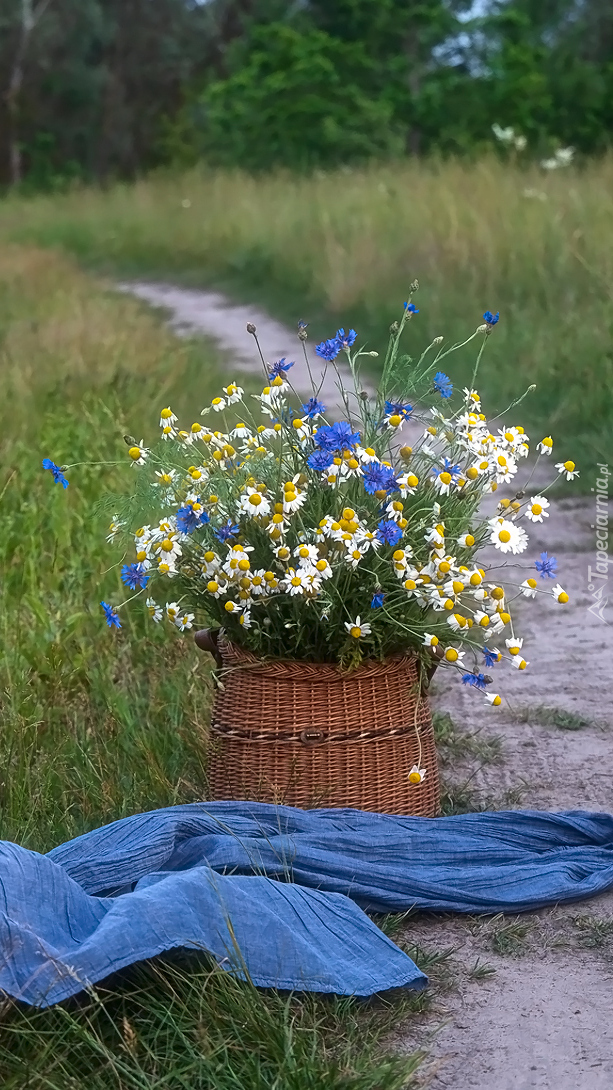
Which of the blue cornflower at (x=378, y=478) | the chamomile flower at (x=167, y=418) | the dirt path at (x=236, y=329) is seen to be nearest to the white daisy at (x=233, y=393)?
the chamomile flower at (x=167, y=418)

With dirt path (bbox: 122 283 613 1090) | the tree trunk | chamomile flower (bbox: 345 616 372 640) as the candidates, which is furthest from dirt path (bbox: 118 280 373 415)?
the tree trunk

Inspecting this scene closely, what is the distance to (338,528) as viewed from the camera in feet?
8.79

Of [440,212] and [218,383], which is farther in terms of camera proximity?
[440,212]

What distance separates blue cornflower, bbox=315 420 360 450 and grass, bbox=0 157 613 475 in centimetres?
341

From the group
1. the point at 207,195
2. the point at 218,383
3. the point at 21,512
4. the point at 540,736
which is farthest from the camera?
the point at 207,195

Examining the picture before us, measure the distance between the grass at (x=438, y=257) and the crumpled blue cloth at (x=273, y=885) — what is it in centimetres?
335

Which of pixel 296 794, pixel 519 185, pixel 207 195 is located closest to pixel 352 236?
pixel 519 185

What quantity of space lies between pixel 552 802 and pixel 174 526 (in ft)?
3.80

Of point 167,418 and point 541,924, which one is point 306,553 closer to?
point 167,418

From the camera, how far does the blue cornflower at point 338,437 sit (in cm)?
270

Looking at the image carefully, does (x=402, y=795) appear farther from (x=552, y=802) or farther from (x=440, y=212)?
(x=440, y=212)

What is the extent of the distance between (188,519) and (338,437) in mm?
374

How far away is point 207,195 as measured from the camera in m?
16.1

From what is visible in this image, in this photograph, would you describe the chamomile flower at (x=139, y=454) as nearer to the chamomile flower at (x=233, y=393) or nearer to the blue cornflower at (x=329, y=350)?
the chamomile flower at (x=233, y=393)
